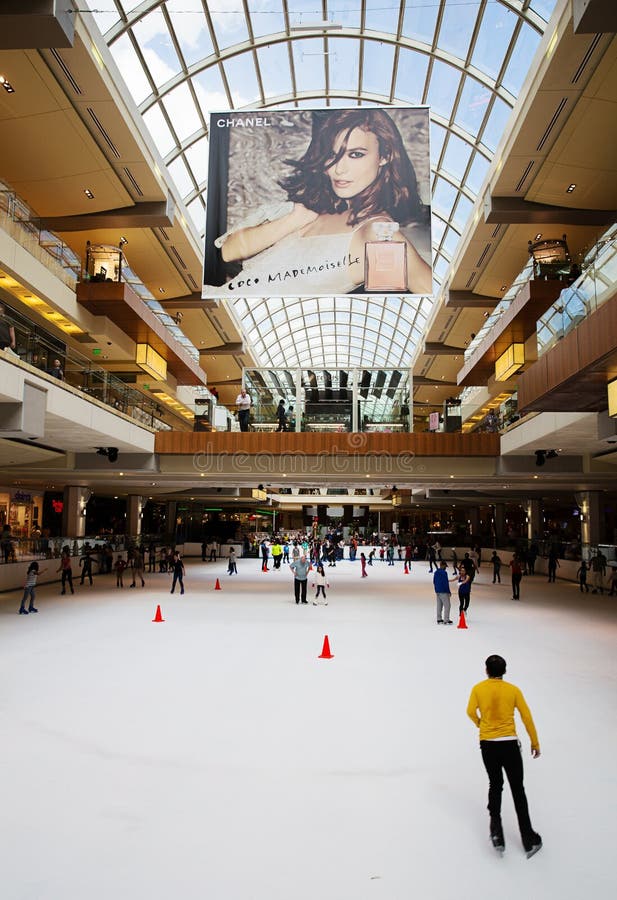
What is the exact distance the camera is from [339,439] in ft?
80.7

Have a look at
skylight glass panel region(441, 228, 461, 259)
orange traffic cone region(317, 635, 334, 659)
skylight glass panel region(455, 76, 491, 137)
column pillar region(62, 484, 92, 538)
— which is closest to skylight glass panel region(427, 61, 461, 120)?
skylight glass panel region(455, 76, 491, 137)

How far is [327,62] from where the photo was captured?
26.2 m

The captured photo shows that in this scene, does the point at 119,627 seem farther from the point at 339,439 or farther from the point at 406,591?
the point at 406,591

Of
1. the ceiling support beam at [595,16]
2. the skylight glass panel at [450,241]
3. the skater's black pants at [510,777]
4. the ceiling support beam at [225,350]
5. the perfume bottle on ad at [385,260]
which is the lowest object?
the skater's black pants at [510,777]

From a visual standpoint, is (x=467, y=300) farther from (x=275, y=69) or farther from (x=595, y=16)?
(x=595, y=16)

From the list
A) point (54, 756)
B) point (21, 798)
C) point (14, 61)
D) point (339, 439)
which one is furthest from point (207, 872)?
point (339, 439)

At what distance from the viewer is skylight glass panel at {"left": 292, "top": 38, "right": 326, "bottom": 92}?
81.1ft

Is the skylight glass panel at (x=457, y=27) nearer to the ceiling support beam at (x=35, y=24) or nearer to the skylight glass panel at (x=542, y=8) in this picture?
the skylight glass panel at (x=542, y=8)

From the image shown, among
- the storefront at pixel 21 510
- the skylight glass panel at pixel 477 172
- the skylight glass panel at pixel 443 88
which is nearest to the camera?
the skylight glass panel at pixel 443 88

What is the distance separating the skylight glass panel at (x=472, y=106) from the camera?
76.0 ft

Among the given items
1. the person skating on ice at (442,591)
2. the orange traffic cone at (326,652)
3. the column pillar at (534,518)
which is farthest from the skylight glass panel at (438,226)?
the orange traffic cone at (326,652)

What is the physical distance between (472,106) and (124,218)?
13.7 metres

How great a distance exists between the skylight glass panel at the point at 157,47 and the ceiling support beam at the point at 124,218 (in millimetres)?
4005

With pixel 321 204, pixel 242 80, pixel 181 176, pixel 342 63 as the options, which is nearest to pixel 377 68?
pixel 342 63
